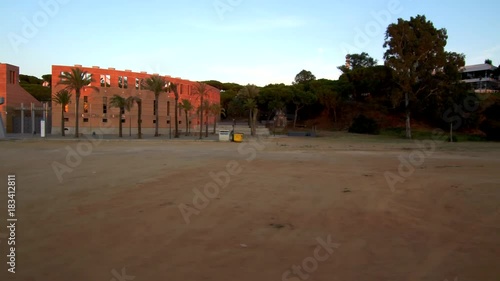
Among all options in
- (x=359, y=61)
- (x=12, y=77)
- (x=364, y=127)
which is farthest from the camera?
(x=359, y=61)

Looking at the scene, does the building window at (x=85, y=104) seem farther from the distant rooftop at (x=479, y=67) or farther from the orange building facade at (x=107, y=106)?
the distant rooftop at (x=479, y=67)

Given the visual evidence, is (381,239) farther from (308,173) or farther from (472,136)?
(472,136)

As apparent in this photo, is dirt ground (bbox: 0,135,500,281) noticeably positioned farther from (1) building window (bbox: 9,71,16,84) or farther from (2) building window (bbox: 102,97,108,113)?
(1) building window (bbox: 9,71,16,84)

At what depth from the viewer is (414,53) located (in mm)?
52219

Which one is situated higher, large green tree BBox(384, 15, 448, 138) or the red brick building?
large green tree BBox(384, 15, 448, 138)

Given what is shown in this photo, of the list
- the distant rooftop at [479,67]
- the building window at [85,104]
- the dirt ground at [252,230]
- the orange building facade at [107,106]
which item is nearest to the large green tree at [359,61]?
the distant rooftop at [479,67]

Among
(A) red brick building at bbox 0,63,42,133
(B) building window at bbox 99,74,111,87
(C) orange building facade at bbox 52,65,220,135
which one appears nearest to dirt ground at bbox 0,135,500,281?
(C) orange building facade at bbox 52,65,220,135

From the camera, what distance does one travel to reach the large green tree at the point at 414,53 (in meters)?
51.4

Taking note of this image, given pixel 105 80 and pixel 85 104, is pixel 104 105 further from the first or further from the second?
pixel 105 80

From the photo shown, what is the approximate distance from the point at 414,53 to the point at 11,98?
190ft

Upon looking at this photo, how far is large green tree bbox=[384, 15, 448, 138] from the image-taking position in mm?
51406

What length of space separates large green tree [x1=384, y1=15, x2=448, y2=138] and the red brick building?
5044 cm

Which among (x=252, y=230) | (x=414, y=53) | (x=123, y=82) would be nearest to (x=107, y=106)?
(x=123, y=82)

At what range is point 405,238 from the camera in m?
6.58
